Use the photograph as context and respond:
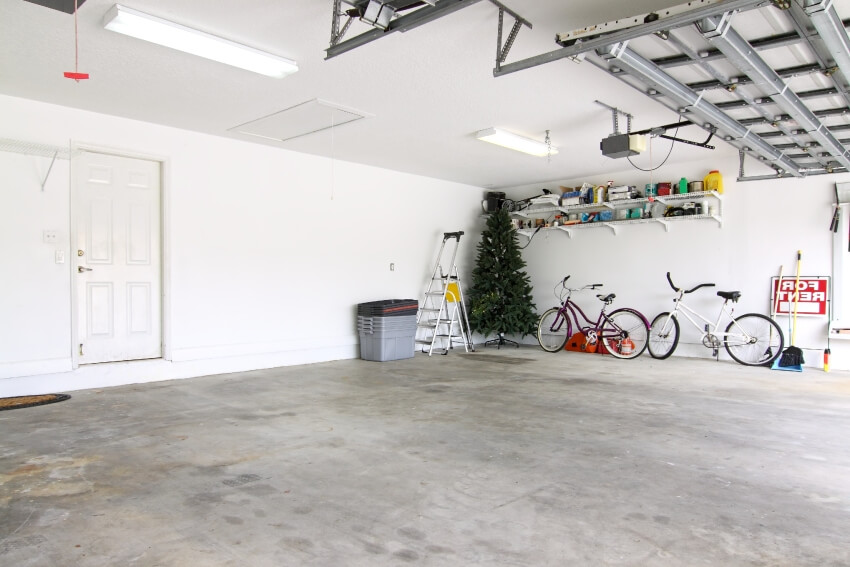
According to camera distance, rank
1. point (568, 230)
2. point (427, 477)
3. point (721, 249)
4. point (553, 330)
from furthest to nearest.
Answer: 1. point (568, 230)
2. point (553, 330)
3. point (721, 249)
4. point (427, 477)

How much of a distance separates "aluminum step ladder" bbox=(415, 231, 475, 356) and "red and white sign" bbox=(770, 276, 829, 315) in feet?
13.9

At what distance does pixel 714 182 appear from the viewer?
24.1 ft

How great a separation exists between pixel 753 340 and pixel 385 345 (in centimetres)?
478

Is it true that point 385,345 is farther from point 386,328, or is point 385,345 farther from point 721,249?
point 721,249

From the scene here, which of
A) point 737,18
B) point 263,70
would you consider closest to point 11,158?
point 263,70

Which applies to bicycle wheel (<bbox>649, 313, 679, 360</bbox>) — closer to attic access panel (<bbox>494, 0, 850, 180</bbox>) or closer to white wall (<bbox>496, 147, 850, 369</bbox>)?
white wall (<bbox>496, 147, 850, 369</bbox>)

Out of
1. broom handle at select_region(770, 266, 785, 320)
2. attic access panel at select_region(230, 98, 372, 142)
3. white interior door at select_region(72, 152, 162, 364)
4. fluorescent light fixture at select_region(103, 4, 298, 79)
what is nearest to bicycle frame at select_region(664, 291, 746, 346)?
broom handle at select_region(770, 266, 785, 320)

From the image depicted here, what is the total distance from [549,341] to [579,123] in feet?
Answer: 13.9

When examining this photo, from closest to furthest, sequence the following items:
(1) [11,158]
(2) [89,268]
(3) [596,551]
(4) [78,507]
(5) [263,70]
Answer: (3) [596,551]
(4) [78,507]
(5) [263,70]
(1) [11,158]
(2) [89,268]

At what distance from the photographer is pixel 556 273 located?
30.1 feet

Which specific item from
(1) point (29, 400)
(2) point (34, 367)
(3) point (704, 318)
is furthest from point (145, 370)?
(3) point (704, 318)

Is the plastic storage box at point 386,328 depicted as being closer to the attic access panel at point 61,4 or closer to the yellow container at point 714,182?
the yellow container at point 714,182

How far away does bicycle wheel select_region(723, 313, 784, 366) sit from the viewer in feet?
22.7

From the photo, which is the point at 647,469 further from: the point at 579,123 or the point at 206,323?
the point at 206,323
